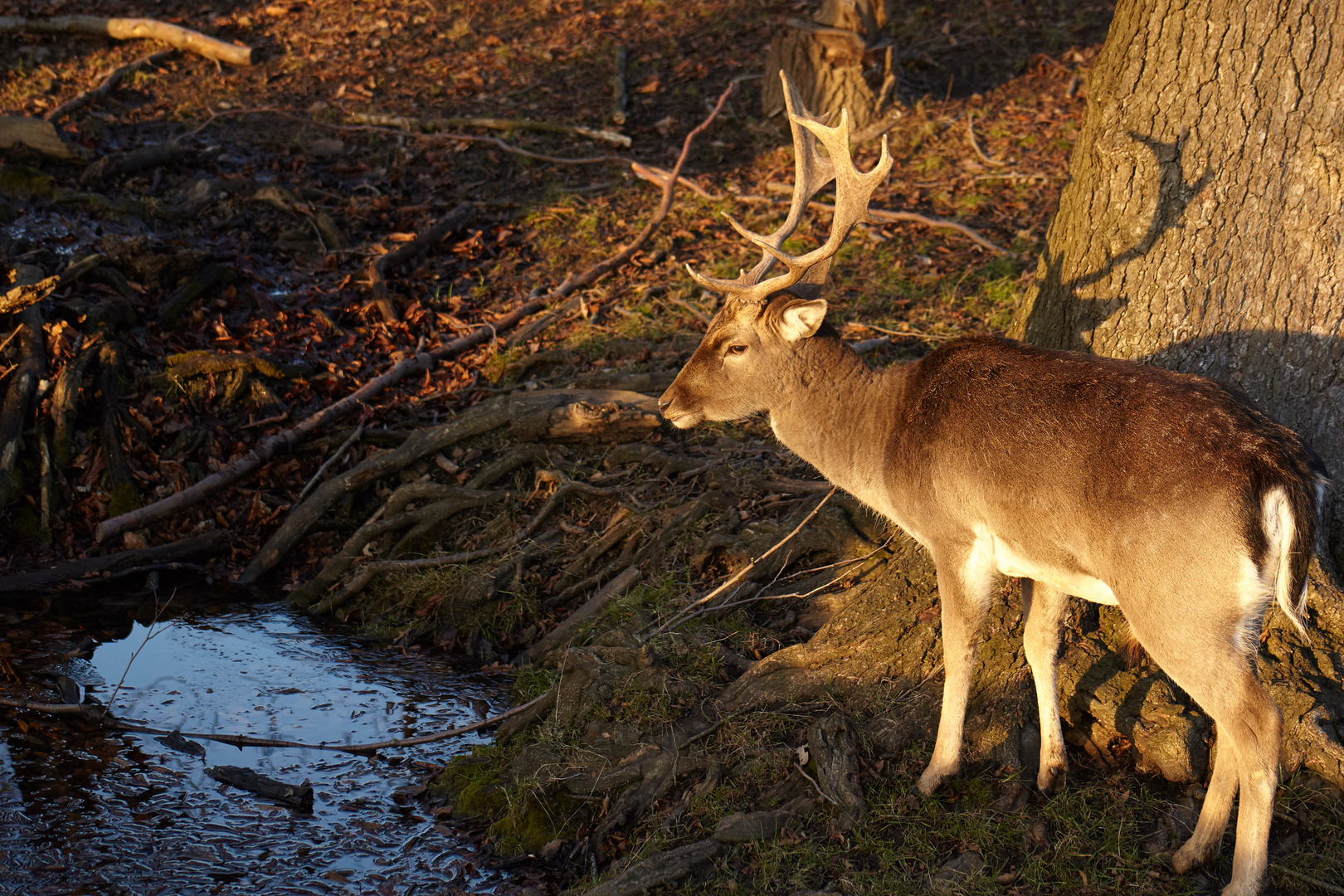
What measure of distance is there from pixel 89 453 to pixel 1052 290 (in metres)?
7.06

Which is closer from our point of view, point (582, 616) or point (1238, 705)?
point (1238, 705)

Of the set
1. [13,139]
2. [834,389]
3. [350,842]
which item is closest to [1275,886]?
[834,389]

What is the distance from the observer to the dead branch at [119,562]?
24.6 ft

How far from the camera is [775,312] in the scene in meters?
5.34

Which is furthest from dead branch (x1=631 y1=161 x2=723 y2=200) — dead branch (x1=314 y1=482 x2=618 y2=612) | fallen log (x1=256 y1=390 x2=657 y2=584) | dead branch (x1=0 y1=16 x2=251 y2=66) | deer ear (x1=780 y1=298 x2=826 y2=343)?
deer ear (x1=780 y1=298 x2=826 y2=343)

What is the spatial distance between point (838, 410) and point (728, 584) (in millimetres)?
1391

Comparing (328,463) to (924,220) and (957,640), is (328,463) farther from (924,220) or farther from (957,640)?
(924,220)

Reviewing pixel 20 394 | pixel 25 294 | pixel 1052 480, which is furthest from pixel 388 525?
pixel 1052 480

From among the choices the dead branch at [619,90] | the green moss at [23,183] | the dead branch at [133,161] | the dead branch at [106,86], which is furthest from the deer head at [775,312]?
the dead branch at [106,86]

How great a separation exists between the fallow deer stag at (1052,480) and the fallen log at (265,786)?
269cm

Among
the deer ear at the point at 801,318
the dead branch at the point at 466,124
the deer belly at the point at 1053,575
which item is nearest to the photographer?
the deer belly at the point at 1053,575

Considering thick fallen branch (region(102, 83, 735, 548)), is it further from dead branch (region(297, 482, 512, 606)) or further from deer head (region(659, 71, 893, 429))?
deer head (region(659, 71, 893, 429))

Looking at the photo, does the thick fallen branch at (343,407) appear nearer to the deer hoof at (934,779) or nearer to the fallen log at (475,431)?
the fallen log at (475,431)

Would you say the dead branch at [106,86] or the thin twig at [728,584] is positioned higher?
the dead branch at [106,86]
